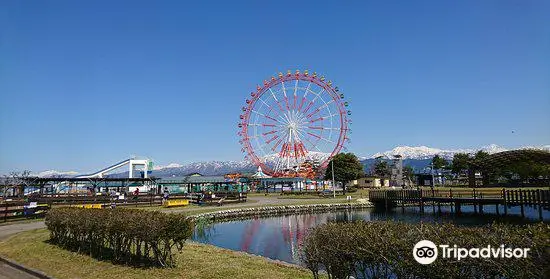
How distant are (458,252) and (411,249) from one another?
0.76 meters

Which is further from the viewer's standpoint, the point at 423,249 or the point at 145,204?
the point at 145,204

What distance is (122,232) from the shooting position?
42.9 feet

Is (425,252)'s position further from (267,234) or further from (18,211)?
(18,211)

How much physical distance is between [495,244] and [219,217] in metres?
37.4

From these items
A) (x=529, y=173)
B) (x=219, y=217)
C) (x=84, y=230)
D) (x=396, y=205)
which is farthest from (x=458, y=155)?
(x=84, y=230)

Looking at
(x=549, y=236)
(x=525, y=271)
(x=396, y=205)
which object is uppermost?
(x=549, y=236)

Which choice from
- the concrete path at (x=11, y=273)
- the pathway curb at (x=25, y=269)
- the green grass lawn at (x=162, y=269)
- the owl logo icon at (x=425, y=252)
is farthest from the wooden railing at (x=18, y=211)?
the owl logo icon at (x=425, y=252)

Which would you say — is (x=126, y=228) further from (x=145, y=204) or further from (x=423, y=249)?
(x=145, y=204)

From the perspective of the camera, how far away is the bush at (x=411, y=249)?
5.91 meters

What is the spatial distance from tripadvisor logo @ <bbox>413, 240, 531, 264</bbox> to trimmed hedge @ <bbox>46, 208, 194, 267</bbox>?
7.52m

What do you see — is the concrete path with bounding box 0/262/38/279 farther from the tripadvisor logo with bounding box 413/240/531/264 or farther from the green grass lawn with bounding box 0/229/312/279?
the tripadvisor logo with bounding box 413/240/531/264

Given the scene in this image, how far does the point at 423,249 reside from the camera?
271 inches

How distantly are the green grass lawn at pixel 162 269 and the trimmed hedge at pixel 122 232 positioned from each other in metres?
0.50

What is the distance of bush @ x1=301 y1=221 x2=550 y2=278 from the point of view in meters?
5.91
